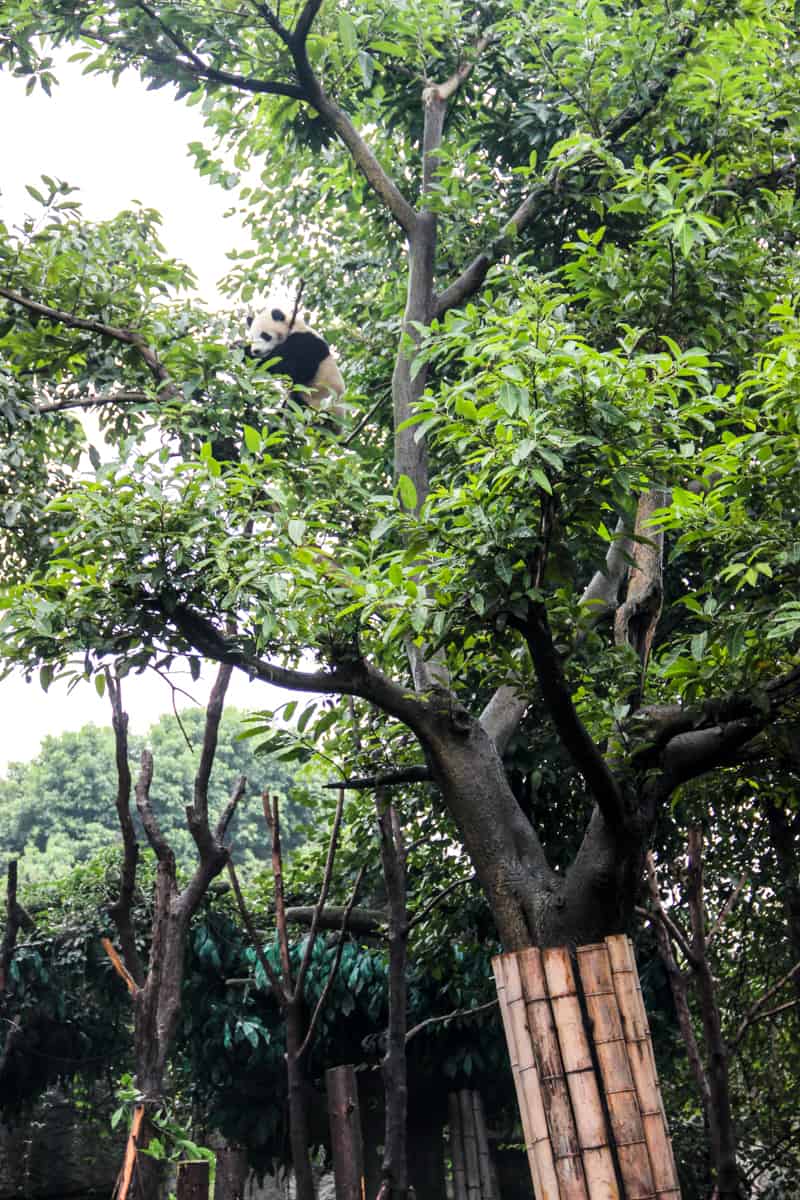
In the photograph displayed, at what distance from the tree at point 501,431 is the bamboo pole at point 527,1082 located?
0.17 meters

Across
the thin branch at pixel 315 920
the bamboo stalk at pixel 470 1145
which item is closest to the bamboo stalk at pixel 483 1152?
the bamboo stalk at pixel 470 1145

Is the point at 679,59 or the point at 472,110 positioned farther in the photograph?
the point at 472,110

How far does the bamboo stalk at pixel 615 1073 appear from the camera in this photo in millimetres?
3756

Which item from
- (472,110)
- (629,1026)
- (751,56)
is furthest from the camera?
(472,110)

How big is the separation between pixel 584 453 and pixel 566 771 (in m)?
3.12

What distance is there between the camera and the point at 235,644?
4.16m

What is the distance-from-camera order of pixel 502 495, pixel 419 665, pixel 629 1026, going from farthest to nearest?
1. pixel 419 665
2. pixel 629 1026
3. pixel 502 495

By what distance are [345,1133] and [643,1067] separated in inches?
50.7

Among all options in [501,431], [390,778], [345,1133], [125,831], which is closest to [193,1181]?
[345,1133]

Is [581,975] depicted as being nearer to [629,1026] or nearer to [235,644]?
[629,1026]

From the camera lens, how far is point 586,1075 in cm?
385

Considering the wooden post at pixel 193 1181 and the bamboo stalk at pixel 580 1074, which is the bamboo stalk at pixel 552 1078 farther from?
the wooden post at pixel 193 1181

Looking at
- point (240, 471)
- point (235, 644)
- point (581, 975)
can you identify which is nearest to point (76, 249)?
point (240, 471)

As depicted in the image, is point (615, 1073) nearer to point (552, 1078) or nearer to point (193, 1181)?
point (552, 1078)
